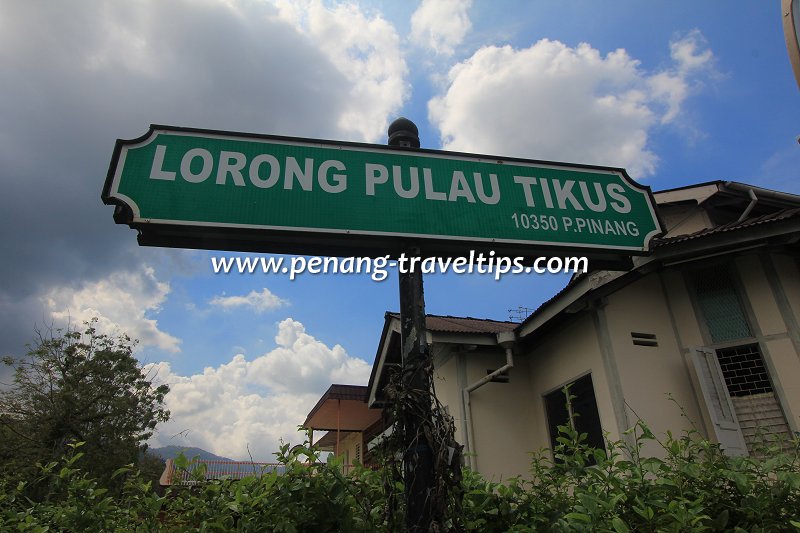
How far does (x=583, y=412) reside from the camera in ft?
25.9

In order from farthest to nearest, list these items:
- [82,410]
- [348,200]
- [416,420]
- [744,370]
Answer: [82,410] → [744,370] → [348,200] → [416,420]

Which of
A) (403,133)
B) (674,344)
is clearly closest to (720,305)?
(674,344)

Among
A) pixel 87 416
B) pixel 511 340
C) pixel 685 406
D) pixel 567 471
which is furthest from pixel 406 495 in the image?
pixel 87 416

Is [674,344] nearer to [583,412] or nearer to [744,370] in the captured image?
[744,370]

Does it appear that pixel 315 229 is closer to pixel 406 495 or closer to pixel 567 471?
pixel 406 495

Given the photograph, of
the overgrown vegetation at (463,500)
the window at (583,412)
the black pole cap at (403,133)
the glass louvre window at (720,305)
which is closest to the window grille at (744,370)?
the glass louvre window at (720,305)

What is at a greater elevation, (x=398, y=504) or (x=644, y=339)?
(x=644, y=339)

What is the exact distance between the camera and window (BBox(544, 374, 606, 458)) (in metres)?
7.56

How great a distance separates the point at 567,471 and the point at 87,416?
1037 inches

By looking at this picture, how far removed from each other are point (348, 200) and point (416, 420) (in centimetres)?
99

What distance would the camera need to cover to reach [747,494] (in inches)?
84.5

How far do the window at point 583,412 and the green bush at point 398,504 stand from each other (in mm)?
5064

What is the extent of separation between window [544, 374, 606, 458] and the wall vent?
0.85 meters

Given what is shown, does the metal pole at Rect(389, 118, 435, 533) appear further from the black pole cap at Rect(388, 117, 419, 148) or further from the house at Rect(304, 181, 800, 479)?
the house at Rect(304, 181, 800, 479)
